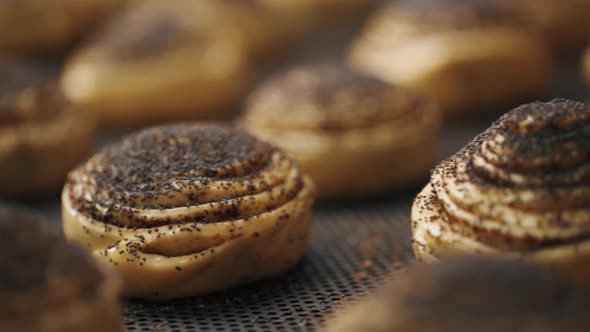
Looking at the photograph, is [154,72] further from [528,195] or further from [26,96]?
[528,195]

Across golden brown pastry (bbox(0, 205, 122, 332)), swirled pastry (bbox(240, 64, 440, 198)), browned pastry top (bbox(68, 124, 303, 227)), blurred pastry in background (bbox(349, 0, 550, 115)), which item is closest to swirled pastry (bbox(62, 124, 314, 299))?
browned pastry top (bbox(68, 124, 303, 227))

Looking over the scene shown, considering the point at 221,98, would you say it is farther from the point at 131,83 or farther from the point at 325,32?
the point at 325,32

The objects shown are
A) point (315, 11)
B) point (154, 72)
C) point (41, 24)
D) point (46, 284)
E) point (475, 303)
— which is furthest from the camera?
point (315, 11)

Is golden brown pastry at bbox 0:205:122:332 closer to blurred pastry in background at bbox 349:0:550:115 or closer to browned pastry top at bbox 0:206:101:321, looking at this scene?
browned pastry top at bbox 0:206:101:321

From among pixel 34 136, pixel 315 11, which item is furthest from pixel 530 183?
pixel 315 11

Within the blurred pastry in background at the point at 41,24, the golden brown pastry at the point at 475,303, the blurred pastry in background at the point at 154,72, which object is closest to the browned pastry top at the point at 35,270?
the golden brown pastry at the point at 475,303

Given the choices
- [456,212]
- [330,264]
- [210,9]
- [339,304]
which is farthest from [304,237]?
[210,9]
